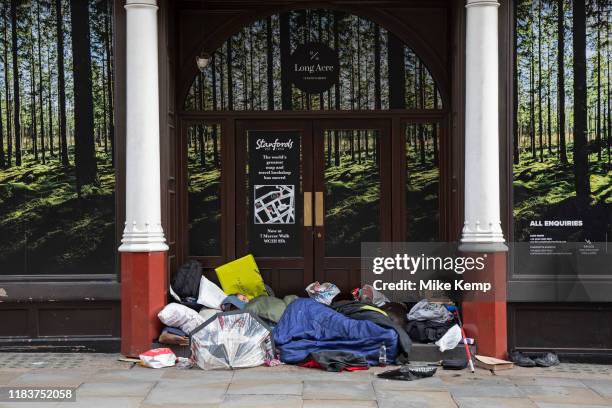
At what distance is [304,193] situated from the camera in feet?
36.8

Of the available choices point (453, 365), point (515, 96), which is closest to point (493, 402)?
point (453, 365)

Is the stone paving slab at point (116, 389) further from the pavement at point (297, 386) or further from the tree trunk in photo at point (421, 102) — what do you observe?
the tree trunk in photo at point (421, 102)

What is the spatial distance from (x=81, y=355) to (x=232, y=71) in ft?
12.9

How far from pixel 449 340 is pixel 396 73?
11.3ft

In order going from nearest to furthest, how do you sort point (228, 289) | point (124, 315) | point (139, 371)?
1. point (139, 371)
2. point (124, 315)
3. point (228, 289)

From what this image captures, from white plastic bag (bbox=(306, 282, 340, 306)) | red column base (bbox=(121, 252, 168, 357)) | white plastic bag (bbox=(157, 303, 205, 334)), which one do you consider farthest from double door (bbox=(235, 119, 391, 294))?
red column base (bbox=(121, 252, 168, 357))

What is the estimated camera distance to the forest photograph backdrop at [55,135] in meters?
10.5

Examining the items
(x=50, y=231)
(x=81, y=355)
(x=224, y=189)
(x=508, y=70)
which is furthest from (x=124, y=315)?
(x=508, y=70)

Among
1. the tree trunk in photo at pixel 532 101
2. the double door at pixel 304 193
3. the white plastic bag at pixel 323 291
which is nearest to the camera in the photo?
the tree trunk in photo at pixel 532 101

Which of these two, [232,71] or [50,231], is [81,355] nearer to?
[50,231]

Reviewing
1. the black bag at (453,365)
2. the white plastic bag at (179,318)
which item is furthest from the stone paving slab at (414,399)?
the white plastic bag at (179,318)

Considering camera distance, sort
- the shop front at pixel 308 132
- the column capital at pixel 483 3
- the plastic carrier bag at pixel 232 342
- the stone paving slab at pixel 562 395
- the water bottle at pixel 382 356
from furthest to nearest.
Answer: the shop front at pixel 308 132
the column capital at pixel 483 3
the water bottle at pixel 382 356
the plastic carrier bag at pixel 232 342
the stone paving slab at pixel 562 395

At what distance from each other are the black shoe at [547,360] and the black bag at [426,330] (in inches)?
41.4

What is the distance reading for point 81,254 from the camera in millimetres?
10484
